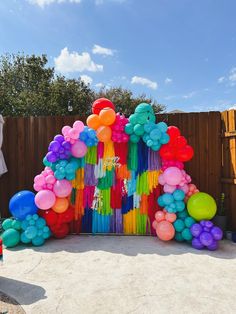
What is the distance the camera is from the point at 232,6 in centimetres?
545

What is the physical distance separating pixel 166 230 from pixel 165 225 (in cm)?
8

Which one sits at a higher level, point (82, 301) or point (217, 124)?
point (217, 124)

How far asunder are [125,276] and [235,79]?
1034cm

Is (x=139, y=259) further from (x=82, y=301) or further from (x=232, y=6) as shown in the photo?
(x=232, y=6)

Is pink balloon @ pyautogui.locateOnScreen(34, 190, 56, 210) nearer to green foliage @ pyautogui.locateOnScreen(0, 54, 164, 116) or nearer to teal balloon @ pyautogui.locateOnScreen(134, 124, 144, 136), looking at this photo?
teal balloon @ pyautogui.locateOnScreen(134, 124, 144, 136)

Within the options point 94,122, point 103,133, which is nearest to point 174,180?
point 103,133

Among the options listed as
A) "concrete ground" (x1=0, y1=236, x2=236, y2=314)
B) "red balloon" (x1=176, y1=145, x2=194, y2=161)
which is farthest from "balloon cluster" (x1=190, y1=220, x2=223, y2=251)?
"red balloon" (x1=176, y1=145, x2=194, y2=161)

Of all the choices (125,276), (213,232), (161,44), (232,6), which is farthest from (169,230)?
(161,44)

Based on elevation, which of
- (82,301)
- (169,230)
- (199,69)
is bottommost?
(82,301)

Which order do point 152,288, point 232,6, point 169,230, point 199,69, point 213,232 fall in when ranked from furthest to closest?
point 199,69, point 232,6, point 169,230, point 213,232, point 152,288

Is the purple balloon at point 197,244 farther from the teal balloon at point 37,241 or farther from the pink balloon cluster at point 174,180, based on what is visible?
the teal balloon at point 37,241

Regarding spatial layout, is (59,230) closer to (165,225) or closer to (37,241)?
(37,241)

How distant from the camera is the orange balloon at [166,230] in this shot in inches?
160

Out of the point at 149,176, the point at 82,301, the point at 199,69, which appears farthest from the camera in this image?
the point at 199,69
